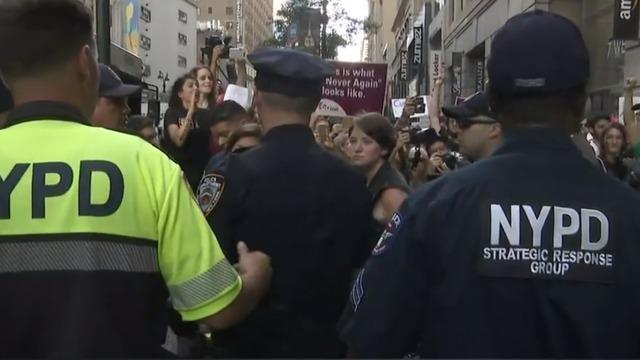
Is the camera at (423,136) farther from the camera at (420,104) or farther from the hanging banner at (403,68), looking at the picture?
the hanging banner at (403,68)

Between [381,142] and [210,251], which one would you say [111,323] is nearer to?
[210,251]

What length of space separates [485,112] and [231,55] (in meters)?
6.72

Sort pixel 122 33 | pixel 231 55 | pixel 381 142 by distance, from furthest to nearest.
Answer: pixel 122 33 → pixel 231 55 → pixel 381 142

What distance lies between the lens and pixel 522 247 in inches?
82.0

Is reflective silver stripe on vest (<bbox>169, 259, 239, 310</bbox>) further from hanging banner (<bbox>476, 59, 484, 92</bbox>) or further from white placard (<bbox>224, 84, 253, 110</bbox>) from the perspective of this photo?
hanging banner (<bbox>476, 59, 484, 92</bbox>)

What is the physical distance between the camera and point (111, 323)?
2111 mm

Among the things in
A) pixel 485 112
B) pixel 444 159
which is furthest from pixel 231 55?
pixel 485 112

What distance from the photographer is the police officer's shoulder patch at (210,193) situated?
3264 mm

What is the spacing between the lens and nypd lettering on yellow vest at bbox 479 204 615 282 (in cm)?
208

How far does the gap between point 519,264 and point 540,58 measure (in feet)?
1.76

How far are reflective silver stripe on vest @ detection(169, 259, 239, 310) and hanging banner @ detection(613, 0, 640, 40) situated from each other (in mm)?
13815

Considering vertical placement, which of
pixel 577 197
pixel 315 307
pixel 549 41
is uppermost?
pixel 549 41

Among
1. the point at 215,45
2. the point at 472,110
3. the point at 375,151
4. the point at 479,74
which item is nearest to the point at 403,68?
the point at 479,74

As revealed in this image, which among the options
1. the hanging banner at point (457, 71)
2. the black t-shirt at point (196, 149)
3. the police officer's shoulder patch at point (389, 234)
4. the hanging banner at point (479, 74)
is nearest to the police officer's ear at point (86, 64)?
the police officer's shoulder patch at point (389, 234)
